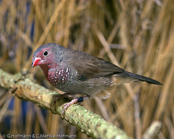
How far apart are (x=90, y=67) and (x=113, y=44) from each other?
1243 mm

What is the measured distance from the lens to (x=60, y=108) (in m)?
1.95

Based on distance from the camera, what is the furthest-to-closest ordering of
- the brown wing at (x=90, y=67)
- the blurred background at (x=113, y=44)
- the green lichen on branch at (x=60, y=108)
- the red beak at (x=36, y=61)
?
the blurred background at (x=113, y=44), the brown wing at (x=90, y=67), the red beak at (x=36, y=61), the green lichen on branch at (x=60, y=108)

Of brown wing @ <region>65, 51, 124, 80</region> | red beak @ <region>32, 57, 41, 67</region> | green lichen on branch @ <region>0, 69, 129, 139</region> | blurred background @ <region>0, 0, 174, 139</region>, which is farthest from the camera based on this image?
blurred background @ <region>0, 0, 174, 139</region>

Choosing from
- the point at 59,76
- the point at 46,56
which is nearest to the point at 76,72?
the point at 59,76

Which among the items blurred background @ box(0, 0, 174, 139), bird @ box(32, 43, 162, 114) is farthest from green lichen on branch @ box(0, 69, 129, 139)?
blurred background @ box(0, 0, 174, 139)

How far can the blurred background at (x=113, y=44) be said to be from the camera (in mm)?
2725

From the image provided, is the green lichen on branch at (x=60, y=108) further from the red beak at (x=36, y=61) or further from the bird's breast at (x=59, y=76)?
the red beak at (x=36, y=61)

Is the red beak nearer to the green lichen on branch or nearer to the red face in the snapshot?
the red face

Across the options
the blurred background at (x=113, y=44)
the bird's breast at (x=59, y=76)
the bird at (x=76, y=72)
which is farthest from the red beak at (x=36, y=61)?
the blurred background at (x=113, y=44)

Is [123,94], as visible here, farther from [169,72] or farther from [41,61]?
[41,61]

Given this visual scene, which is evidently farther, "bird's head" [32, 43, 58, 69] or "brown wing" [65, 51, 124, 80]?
"brown wing" [65, 51, 124, 80]

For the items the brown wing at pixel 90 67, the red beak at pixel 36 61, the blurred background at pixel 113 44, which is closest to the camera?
the red beak at pixel 36 61

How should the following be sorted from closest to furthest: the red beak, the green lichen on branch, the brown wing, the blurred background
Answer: the green lichen on branch < the red beak < the brown wing < the blurred background

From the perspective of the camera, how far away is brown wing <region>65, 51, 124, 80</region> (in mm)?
2074
